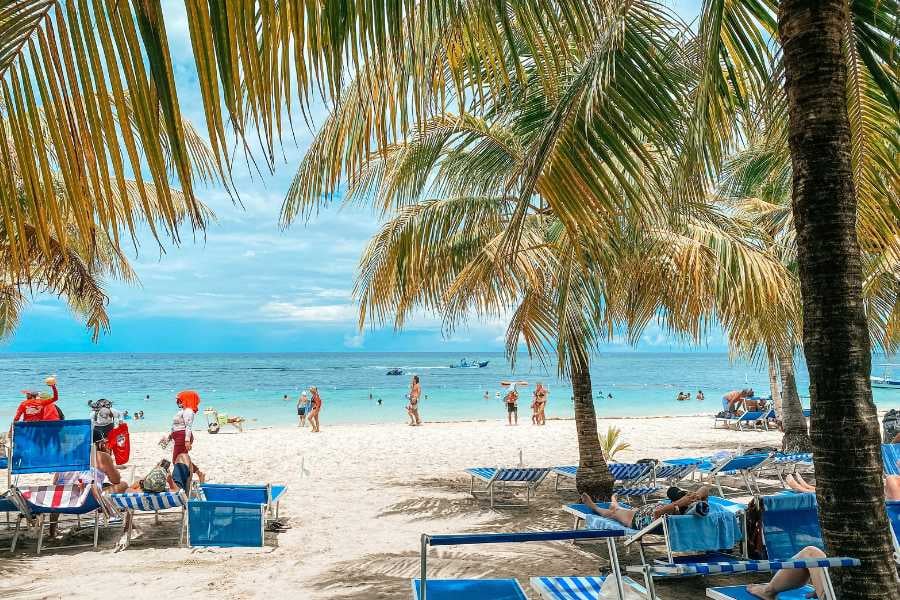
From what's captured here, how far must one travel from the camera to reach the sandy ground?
5234mm

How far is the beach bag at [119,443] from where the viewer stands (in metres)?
8.77

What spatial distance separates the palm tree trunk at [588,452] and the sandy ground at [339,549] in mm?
501

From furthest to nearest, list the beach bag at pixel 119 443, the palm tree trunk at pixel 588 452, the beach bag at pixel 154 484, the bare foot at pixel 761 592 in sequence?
the beach bag at pixel 119 443 < the palm tree trunk at pixel 588 452 < the beach bag at pixel 154 484 < the bare foot at pixel 761 592

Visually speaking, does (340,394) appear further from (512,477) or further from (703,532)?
(703,532)

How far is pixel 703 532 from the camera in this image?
528cm

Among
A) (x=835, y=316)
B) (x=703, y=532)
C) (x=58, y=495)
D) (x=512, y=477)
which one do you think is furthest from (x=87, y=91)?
(x=512, y=477)

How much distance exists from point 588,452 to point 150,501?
15.8 ft

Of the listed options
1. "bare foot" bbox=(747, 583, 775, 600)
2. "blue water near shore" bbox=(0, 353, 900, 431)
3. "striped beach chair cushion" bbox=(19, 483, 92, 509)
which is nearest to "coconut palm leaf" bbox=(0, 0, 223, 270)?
"bare foot" bbox=(747, 583, 775, 600)

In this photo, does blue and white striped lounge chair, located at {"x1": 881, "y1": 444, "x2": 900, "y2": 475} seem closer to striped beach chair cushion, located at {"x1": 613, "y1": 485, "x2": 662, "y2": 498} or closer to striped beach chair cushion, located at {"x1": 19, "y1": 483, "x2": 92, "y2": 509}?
striped beach chair cushion, located at {"x1": 613, "y1": 485, "x2": 662, "y2": 498}

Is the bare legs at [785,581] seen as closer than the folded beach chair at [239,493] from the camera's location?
Yes

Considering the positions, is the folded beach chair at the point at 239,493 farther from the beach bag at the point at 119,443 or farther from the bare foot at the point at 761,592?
the bare foot at the point at 761,592

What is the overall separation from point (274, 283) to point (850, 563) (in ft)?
436

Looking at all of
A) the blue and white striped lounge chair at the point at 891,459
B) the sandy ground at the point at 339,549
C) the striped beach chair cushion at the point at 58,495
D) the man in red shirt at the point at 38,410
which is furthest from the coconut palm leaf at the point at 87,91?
the man in red shirt at the point at 38,410

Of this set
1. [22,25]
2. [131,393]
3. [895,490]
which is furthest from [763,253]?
[131,393]
